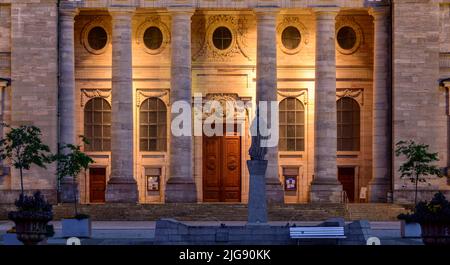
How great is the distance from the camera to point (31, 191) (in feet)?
218

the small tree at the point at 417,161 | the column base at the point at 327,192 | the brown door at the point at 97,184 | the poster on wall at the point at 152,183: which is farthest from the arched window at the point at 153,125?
the small tree at the point at 417,161

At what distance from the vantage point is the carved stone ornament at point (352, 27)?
7038 centimetres

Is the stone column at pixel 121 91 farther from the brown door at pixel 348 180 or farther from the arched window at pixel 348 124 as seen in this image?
the arched window at pixel 348 124

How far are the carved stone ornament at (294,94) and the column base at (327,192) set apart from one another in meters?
6.14

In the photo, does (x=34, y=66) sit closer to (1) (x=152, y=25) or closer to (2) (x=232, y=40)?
(1) (x=152, y=25)

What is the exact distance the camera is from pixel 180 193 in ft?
218

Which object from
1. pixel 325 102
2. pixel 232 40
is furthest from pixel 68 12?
pixel 325 102

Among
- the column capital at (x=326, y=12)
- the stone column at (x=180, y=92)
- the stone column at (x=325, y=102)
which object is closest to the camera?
the stone column at (x=180, y=92)

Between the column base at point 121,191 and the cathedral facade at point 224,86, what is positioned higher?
the cathedral facade at point 224,86

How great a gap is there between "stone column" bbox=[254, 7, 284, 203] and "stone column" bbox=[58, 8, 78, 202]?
31.9 ft

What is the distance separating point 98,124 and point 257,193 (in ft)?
84.2

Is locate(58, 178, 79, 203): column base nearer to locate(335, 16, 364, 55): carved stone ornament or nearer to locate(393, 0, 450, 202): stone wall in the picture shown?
locate(335, 16, 364, 55): carved stone ornament
